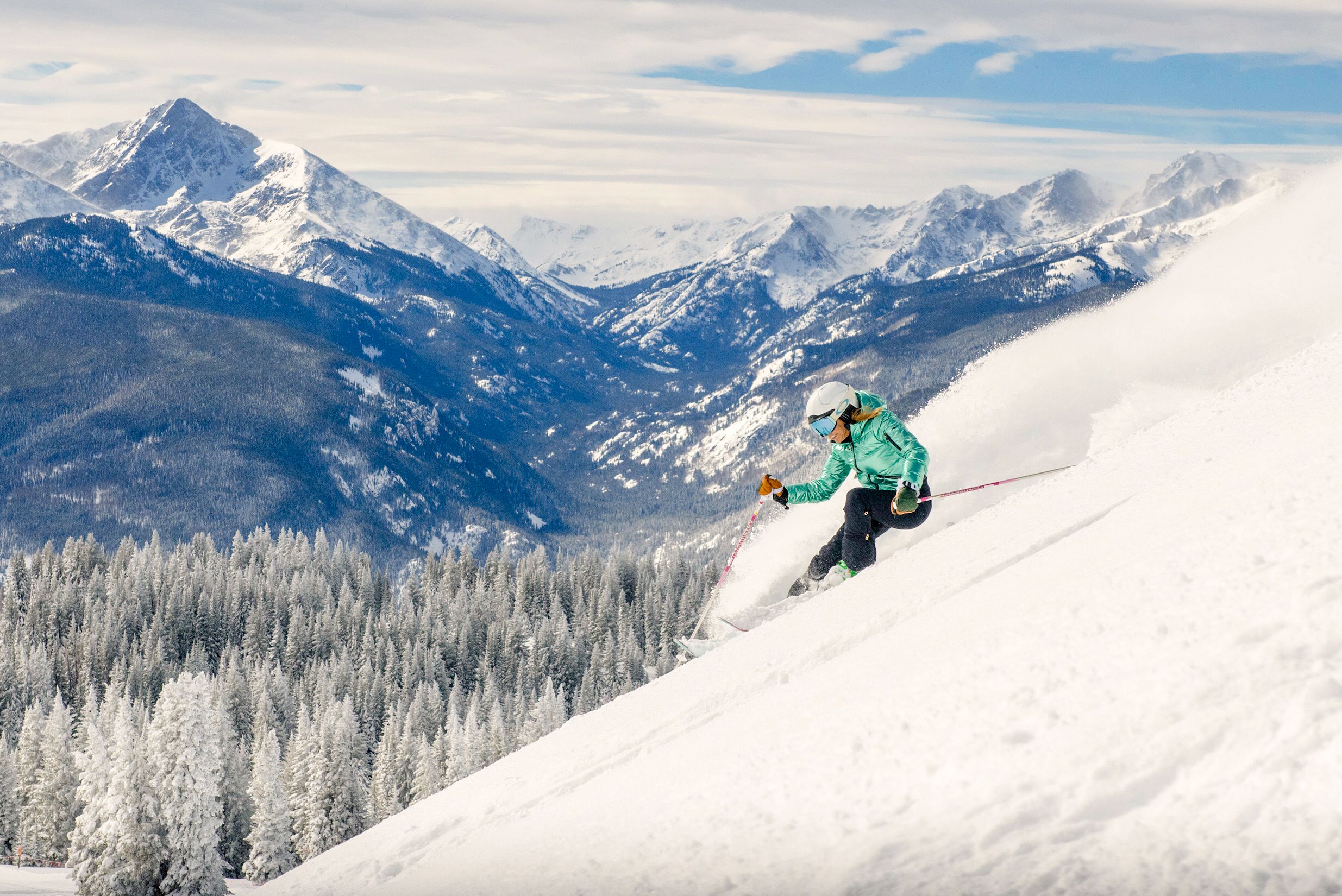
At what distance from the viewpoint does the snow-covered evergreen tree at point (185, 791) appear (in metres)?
29.5

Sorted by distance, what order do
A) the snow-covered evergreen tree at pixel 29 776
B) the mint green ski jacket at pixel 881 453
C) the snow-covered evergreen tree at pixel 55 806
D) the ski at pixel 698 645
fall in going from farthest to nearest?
the snow-covered evergreen tree at pixel 29 776
the snow-covered evergreen tree at pixel 55 806
the ski at pixel 698 645
the mint green ski jacket at pixel 881 453

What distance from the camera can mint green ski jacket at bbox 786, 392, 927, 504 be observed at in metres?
14.2

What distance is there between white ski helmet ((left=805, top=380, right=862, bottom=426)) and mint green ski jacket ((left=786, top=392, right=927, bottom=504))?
6.4 inches

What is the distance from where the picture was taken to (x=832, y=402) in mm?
14344

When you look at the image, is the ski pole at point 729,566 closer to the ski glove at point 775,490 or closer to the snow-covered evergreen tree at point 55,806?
the ski glove at point 775,490

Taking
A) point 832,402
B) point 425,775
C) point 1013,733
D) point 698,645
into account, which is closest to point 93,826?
point 698,645

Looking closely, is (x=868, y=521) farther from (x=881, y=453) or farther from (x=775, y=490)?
(x=775, y=490)

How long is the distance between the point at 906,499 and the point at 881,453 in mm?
1149

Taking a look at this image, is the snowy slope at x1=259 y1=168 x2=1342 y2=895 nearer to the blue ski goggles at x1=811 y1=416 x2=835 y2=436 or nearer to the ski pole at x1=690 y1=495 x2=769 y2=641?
the blue ski goggles at x1=811 y1=416 x2=835 y2=436

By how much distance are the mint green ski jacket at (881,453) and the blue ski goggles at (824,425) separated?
0.36 m

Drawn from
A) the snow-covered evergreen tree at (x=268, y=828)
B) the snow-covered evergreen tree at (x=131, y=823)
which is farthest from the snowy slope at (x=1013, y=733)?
the snow-covered evergreen tree at (x=268, y=828)

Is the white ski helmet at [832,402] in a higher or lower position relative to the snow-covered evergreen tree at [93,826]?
higher

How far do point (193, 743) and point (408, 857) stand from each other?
2369cm

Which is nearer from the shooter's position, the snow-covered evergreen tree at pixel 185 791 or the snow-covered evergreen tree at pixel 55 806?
the snow-covered evergreen tree at pixel 185 791
